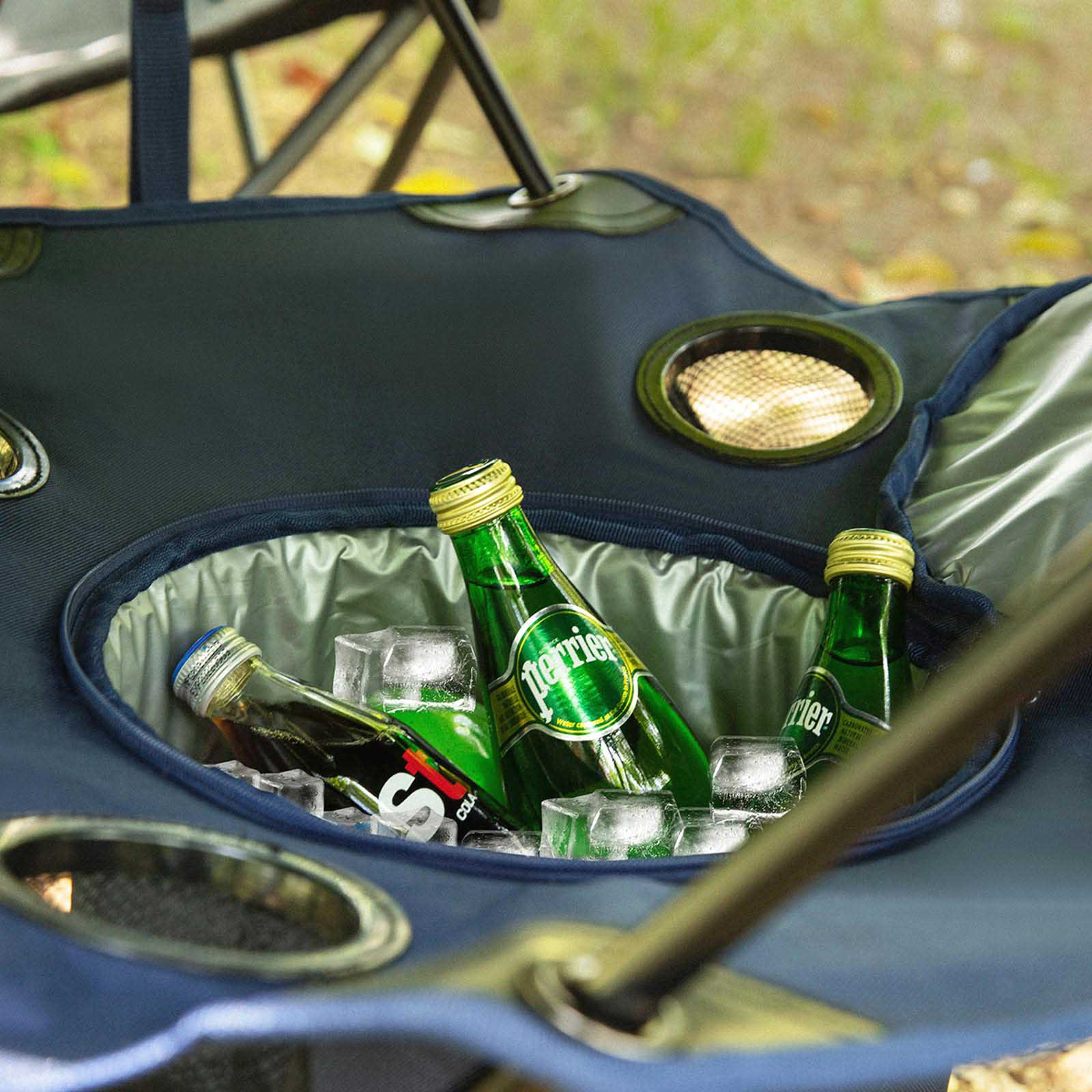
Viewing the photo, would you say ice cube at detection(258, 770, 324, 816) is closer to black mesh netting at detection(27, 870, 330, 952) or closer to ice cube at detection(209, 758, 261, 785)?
ice cube at detection(209, 758, 261, 785)

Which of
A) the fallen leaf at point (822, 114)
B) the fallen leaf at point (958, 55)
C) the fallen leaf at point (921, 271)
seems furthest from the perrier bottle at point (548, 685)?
the fallen leaf at point (958, 55)

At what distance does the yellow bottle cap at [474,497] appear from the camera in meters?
0.66

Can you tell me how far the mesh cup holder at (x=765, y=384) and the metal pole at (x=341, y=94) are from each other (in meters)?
0.52

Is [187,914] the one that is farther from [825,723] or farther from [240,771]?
[825,723]

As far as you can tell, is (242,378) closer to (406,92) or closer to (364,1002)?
(364,1002)

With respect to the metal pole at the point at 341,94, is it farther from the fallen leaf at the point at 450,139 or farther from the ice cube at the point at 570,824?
the fallen leaf at the point at 450,139

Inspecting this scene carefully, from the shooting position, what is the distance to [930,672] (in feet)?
2.34

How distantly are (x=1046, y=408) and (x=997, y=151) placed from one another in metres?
2.10

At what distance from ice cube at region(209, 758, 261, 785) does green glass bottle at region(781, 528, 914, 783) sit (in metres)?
0.30

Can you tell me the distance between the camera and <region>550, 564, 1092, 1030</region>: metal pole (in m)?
0.30

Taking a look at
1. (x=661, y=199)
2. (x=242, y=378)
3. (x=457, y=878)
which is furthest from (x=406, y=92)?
(x=457, y=878)

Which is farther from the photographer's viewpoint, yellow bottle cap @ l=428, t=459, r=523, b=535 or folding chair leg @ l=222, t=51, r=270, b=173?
folding chair leg @ l=222, t=51, r=270, b=173

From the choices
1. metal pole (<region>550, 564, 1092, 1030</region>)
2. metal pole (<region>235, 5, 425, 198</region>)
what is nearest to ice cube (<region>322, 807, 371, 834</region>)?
metal pole (<region>550, 564, 1092, 1030</region>)

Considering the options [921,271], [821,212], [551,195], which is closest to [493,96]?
[551,195]
